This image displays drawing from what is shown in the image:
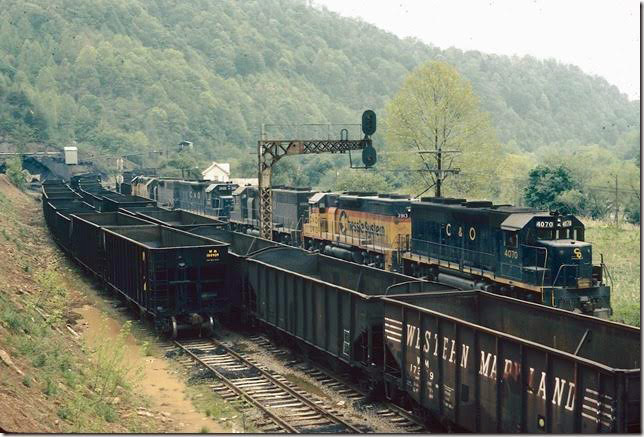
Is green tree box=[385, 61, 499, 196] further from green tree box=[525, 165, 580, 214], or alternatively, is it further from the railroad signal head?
the railroad signal head

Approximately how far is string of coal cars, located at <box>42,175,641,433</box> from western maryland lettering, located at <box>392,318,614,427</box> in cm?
2

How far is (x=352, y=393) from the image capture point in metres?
18.2

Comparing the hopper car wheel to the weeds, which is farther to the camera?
the hopper car wheel

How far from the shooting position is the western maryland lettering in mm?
10875

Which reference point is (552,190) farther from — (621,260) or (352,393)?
(352,393)

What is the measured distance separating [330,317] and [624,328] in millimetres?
7330

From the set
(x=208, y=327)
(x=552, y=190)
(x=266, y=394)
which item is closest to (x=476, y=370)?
(x=266, y=394)

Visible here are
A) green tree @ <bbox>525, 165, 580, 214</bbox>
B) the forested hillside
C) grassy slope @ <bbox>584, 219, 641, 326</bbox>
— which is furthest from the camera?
the forested hillside

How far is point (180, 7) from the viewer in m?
165

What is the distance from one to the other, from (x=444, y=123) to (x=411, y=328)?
49386mm

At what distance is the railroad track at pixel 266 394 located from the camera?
15.8 meters

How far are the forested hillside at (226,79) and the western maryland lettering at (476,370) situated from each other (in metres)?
85.7

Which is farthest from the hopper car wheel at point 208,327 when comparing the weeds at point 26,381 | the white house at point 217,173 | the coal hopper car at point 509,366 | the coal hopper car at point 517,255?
the white house at point 217,173

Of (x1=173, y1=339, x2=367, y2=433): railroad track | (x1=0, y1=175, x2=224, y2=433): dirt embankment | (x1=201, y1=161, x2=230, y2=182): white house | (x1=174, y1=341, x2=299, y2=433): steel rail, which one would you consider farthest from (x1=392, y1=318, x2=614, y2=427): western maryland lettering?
(x1=201, y1=161, x2=230, y2=182): white house
